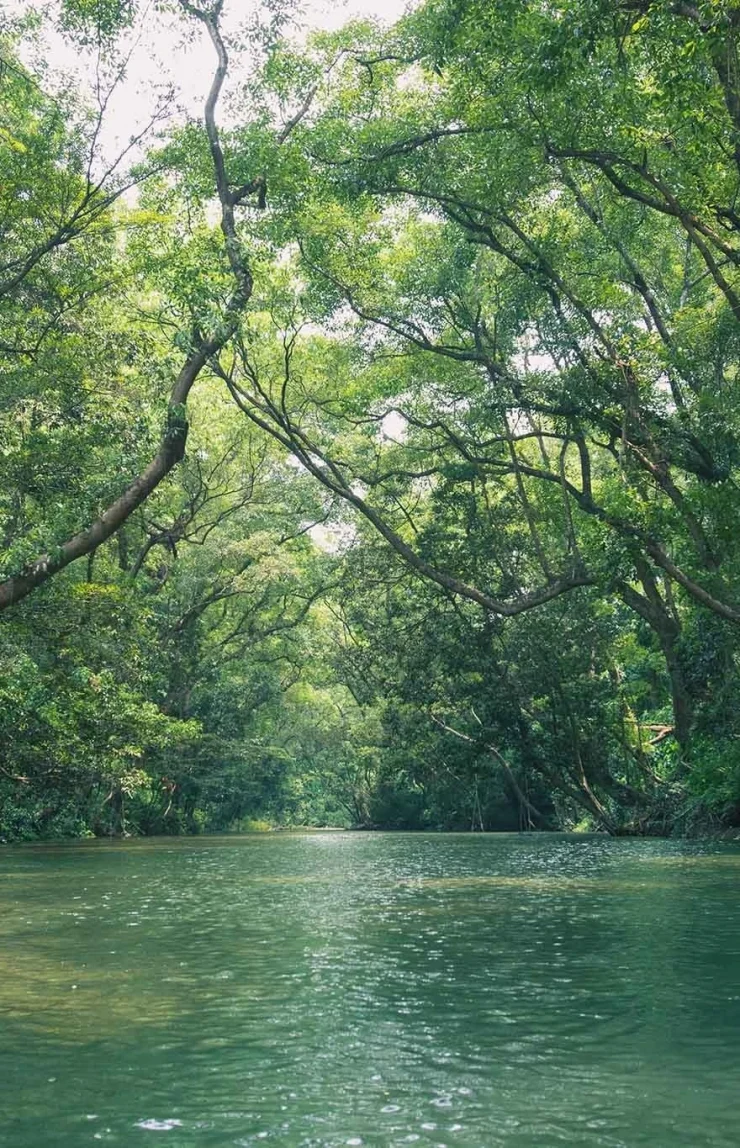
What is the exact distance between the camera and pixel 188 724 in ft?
93.5

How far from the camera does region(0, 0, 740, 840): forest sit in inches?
551

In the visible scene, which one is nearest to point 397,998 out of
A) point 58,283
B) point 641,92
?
point 641,92

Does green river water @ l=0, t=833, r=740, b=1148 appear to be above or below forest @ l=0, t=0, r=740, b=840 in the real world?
below

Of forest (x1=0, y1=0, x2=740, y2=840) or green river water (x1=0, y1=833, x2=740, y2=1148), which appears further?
forest (x1=0, y1=0, x2=740, y2=840)

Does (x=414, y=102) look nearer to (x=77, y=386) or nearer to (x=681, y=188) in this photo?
(x=681, y=188)

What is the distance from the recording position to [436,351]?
2020 centimetres

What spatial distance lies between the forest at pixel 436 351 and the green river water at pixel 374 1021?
21.1ft

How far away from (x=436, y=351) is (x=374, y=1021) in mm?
16210

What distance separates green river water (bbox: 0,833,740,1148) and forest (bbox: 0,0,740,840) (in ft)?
21.1

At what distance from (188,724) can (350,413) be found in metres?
10.3

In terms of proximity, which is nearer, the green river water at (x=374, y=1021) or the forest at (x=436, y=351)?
the green river water at (x=374, y=1021)

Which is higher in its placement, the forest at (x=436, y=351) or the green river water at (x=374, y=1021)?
the forest at (x=436, y=351)

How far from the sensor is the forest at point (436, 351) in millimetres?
14000

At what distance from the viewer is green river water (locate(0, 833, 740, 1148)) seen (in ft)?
12.3
